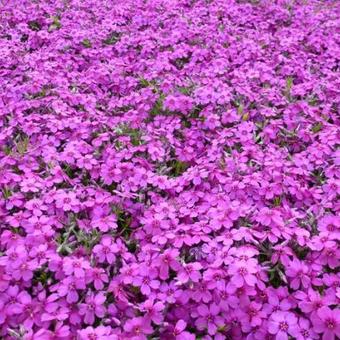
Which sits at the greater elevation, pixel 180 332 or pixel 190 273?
pixel 190 273

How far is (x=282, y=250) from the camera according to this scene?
3.08 m

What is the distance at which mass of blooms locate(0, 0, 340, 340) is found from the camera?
9.41 feet

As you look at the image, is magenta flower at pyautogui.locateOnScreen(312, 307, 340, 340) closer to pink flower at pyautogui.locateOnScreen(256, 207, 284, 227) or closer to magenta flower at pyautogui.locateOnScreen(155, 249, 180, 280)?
pink flower at pyautogui.locateOnScreen(256, 207, 284, 227)

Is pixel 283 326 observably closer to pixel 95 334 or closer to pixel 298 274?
pixel 298 274

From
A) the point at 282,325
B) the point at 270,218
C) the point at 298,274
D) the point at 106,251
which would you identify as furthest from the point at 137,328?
the point at 270,218

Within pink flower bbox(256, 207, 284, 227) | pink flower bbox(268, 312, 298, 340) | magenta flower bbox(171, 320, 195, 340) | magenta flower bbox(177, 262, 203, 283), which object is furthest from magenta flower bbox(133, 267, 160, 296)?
pink flower bbox(256, 207, 284, 227)

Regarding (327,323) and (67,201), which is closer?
(327,323)

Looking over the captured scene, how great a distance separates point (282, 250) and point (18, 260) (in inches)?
65.5

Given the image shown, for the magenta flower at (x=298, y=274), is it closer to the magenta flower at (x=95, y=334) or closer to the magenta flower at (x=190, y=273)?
the magenta flower at (x=190, y=273)

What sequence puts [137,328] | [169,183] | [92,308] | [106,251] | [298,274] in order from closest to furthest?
[137,328] < [92,308] < [298,274] < [106,251] < [169,183]

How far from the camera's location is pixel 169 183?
3879mm

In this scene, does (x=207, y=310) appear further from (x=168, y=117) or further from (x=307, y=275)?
(x=168, y=117)

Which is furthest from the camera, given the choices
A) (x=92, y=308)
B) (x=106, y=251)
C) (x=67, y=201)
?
(x=67, y=201)

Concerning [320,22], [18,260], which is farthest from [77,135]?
[320,22]
